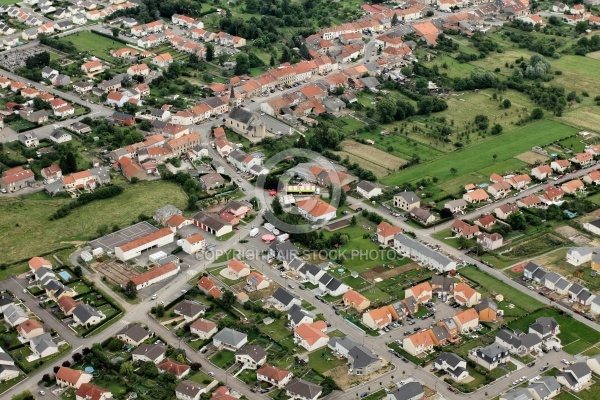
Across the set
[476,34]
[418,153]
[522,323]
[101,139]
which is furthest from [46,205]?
[476,34]

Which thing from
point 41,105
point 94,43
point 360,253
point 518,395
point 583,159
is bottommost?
point 94,43

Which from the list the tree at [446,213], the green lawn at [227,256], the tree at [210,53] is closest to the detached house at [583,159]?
the tree at [446,213]

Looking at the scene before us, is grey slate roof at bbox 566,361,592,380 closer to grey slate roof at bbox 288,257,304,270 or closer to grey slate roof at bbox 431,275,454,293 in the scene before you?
grey slate roof at bbox 431,275,454,293

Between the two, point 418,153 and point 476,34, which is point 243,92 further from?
point 476,34

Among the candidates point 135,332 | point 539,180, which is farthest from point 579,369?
point 539,180

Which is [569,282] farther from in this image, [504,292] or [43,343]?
[43,343]

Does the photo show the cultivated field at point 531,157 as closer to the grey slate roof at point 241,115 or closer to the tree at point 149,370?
the grey slate roof at point 241,115
